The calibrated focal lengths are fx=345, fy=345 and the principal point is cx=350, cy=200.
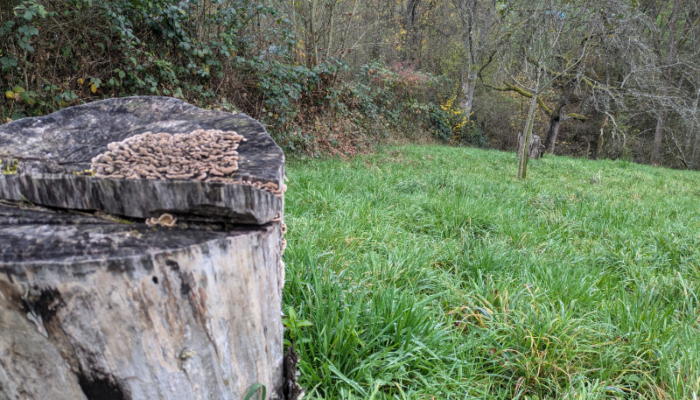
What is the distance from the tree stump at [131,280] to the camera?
83 cm

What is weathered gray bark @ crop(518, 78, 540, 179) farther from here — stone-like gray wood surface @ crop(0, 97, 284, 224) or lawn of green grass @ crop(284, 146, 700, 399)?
stone-like gray wood surface @ crop(0, 97, 284, 224)

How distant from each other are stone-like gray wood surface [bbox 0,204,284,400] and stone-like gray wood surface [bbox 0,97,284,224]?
0.05 metres

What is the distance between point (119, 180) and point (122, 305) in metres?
0.34

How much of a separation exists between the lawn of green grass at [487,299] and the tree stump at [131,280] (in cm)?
61

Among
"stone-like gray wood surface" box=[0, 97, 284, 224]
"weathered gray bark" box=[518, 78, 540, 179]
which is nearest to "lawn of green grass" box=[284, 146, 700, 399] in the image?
"stone-like gray wood surface" box=[0, 97, 284, 224]

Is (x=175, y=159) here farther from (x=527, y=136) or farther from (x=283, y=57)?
(x=283, y=57)

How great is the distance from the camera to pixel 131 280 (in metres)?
0.84

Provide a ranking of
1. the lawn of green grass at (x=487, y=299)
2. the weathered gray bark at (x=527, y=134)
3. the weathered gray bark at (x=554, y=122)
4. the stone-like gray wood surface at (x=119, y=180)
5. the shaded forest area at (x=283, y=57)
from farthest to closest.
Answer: the weathered gray bark at (x=554, y=122) → the weathered gray bark at (x=527, y=134) → the shaded forest area at (x=283, y=57) → the lawn of green grass at (x=487, y=299) → the stone-like gray wood surface at (x=119, y=180)

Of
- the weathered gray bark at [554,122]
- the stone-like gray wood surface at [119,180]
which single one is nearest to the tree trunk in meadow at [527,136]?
the stone-like gray wood surface at [119,180]

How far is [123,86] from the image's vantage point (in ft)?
16.5

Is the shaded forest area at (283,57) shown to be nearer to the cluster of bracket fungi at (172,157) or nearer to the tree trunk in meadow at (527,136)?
the tree trunk in meadow at (527,136)

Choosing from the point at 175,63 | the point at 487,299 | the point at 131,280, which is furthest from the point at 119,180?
the point at 175,63

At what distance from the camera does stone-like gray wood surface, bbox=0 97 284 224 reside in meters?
0.94

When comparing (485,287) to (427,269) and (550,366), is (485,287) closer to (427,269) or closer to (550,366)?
(427,269)
